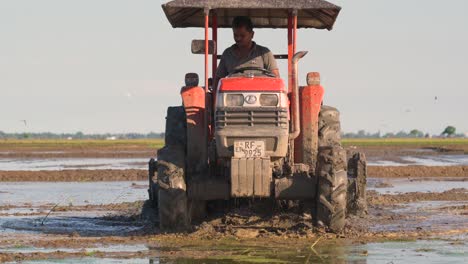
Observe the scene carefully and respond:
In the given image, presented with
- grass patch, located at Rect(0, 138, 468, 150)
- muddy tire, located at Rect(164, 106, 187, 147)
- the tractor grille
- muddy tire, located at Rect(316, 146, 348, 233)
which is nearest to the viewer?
the tractor grille

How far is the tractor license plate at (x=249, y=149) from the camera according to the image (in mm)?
13734

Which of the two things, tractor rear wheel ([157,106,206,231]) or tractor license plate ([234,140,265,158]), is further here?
tractor rear wheel ([157,106,206,231])

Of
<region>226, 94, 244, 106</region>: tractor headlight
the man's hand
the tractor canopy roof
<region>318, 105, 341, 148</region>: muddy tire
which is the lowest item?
<region>318, 105, 341, 148</region>: muddy tire

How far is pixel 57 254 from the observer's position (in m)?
12.5

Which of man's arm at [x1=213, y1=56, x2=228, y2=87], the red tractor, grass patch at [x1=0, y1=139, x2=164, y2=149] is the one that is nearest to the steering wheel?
the red tractor

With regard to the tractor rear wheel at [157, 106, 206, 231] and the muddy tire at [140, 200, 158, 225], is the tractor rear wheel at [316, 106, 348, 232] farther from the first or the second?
the muddy tire at [140, 200, 158, 225]

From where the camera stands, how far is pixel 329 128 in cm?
1530

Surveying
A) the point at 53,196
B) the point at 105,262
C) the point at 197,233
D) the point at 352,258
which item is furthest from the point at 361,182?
the point at 53,196

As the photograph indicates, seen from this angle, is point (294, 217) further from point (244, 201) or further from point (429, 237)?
point (429, 237)

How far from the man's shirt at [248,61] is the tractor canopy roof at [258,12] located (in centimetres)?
63

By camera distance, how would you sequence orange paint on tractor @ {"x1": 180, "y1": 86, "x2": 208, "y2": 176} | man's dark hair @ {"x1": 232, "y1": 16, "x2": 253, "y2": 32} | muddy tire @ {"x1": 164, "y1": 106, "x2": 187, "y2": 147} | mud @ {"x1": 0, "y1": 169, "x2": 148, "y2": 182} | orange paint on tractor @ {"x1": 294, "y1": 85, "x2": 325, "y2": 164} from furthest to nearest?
mud @ {"x1": 0, "y1": 169, "x2": 148, "y2": 182} < muddy tire @ {"x1": 164, "y1": 106, "x2": 187, "y2": 147} < man's dark hair @ {"x1": 232, "y1": 16, "x2": 253, "y2": 32} < orange paint on tractor @ {"x1": 294, "y1": 85, "x2": 325, "y2": 164} < orange paint on tractor @ {"x1": 180, "y1": 86, "x2": 208, "y2": 176}

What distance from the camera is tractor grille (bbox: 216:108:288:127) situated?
13.7m

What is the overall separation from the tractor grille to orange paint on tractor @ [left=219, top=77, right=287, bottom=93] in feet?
0.86

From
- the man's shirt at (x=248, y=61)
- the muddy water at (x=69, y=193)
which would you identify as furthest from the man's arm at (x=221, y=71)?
the muddy water at (x=69, y=193)
